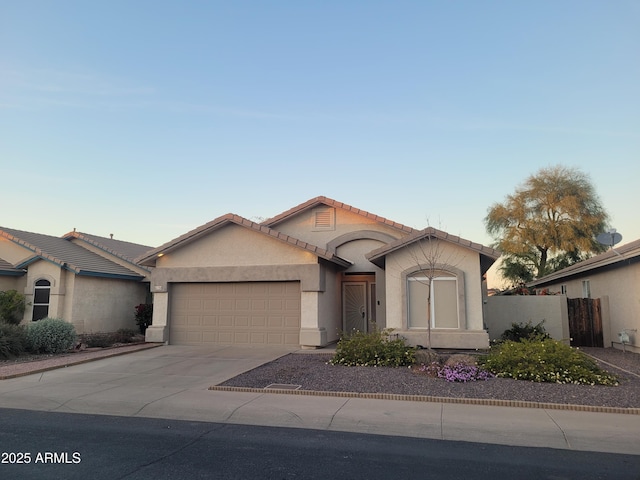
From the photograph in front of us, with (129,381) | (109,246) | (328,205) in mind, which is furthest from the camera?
(109,246)

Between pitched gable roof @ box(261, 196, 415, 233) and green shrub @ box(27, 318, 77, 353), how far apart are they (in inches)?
363

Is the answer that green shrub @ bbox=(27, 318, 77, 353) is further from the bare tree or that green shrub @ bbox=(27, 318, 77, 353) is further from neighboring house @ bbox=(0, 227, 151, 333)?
the bare tree

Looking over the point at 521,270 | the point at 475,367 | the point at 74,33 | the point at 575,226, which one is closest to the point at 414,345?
the point at 475,367

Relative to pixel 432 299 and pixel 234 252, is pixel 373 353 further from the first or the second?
pixel 234 252

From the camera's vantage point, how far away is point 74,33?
14453 millimetres

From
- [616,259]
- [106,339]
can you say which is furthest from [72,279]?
[616,259]

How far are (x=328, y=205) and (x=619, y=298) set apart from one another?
11.6 meters

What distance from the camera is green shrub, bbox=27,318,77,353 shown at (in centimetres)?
1490

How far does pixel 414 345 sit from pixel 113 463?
34.9ft

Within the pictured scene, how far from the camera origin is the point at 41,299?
62.4 ft

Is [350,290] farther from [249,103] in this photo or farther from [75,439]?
[75,439]

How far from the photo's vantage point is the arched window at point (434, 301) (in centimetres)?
1466

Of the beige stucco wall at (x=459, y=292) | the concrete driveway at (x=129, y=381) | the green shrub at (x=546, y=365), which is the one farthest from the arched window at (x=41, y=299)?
the green shrub at (x=546, y=365)

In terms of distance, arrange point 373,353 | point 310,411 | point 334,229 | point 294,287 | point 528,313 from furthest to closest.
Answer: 1. point 334,229
2. point 528,313
3. point 294,287
4. point 373,353
5. point 310,411
